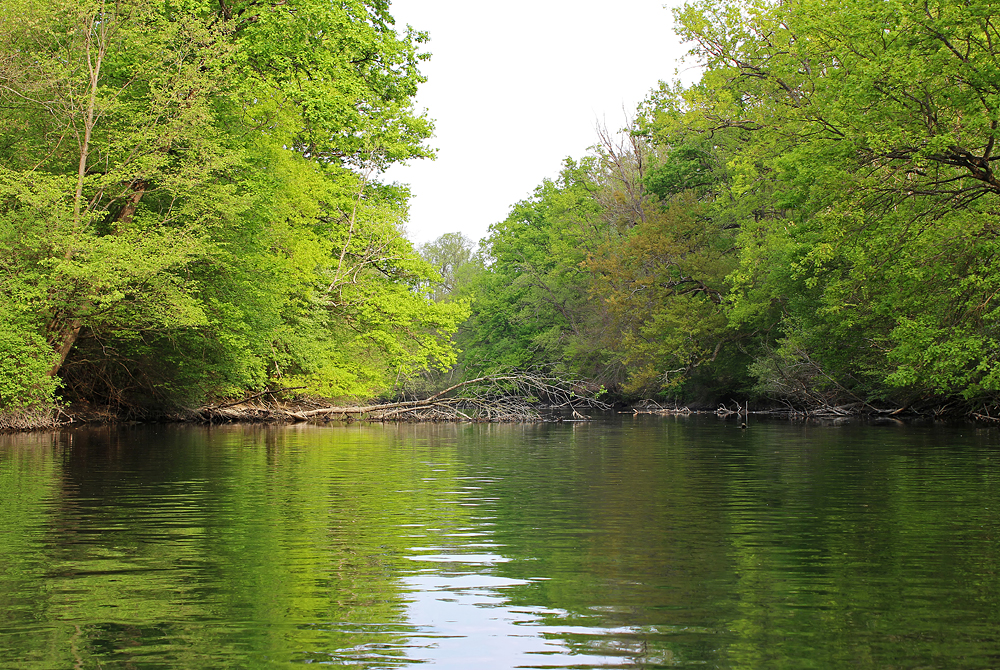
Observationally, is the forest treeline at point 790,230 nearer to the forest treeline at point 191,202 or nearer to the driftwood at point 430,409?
the driftwood at point 430,409

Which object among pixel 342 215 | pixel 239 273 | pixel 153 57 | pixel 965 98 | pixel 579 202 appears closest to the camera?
pixel 965 98

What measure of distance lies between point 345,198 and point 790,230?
51.7 ft

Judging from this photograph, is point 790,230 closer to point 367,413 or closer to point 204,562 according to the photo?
point 367,413

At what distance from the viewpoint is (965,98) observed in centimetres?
2159

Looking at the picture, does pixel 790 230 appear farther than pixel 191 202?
Yes

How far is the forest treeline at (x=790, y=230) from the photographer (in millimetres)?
22438

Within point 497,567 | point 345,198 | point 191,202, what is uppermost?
point 345,198

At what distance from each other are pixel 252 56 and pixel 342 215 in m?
8.03

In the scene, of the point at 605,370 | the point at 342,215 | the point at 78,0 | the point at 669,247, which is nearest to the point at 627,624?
the point at 78,0

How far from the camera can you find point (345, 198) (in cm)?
3491

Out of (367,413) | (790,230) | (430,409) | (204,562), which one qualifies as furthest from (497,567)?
(367,413)

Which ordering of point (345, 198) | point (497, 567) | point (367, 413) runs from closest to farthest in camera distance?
1. point (497, 567)
2. point (345, 198)
3. point (367, 413)

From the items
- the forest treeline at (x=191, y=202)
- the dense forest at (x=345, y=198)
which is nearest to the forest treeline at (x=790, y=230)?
the dense forest at (x=345, y=198)

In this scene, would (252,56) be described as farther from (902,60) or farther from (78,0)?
(902,60)
